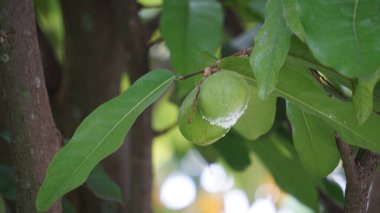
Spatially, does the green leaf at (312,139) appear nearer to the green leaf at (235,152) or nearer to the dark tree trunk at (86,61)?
the green leaf at (235,152)

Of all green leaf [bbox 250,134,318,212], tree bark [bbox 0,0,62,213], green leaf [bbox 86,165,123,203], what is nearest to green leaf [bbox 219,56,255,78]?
tree bark [bbox 0,0,62,213]

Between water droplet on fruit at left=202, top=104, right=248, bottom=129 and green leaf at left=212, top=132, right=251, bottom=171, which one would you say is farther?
green leaf at left=212, top=132, right=251, bottom=171

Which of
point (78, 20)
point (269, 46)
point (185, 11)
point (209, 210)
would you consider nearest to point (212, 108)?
point (269, 46)

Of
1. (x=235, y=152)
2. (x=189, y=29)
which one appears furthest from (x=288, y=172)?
(x=189, y=29)

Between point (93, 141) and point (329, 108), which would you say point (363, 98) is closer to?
point (329, 108)

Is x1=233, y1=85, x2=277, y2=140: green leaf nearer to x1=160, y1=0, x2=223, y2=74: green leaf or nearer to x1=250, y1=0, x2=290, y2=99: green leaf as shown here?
x1=250, y1=0, x2=290, y2=99: green leaf

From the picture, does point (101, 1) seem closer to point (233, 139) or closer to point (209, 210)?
point (233, 139)
